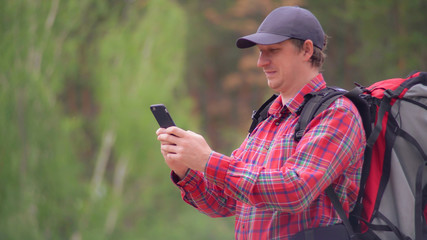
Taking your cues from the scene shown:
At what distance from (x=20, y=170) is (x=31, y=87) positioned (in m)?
1.22

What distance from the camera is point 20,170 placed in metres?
7.90

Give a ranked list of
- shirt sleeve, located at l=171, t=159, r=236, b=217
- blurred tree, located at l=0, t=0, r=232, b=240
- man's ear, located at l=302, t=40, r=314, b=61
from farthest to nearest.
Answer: blurred tree, located at l=0, t=0, r=232, b=240 → shirt sleeve, located at l=171, t=159, r=236, b=217 → man's ear, located at l=302, t=40, r=314, b=61

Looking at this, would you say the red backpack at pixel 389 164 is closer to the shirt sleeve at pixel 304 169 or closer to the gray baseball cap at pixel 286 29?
the shirt sleeve at pixel 304 169

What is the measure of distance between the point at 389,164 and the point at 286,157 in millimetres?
331

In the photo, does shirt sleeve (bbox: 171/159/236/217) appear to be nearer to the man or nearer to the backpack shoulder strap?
A: the man

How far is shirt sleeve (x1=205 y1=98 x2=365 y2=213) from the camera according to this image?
1.58 meters

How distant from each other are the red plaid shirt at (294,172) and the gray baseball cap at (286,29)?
0.54 feet

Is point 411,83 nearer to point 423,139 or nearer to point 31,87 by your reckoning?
point 423,139

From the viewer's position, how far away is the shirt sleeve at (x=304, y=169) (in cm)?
158

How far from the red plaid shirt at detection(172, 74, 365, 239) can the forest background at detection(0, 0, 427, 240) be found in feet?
21.1

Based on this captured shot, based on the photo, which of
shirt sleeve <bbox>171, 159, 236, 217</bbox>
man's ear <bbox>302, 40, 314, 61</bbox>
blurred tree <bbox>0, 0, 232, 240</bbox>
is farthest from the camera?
blurred tree <bbox>0, 0, 232, 240</bbox>

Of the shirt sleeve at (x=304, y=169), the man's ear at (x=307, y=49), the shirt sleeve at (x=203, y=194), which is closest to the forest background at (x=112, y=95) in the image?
the shirt sleeve at (x=203, y=194)

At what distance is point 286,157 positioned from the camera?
1.75 meters

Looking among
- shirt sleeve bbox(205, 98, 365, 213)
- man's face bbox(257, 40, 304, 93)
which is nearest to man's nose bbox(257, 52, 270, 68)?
man's face bbox(257, 40, 304, 93)
